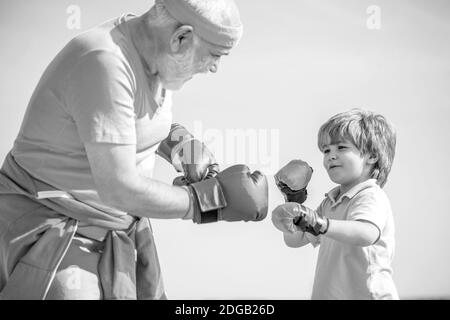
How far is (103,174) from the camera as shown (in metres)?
1.33

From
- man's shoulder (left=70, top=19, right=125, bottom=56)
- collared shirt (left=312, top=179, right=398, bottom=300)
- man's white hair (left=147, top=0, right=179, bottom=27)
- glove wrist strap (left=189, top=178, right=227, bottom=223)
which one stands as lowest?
collared shirt (left=312, top=179, right=398, bottom=300)

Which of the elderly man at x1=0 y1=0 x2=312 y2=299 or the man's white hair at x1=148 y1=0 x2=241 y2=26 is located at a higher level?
the man's white hair at x1=148 y1=0 x2=241 y2=26

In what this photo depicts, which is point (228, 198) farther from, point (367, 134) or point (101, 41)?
point (367, 134)

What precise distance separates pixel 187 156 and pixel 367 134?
0.62m

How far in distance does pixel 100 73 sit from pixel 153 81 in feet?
0.63

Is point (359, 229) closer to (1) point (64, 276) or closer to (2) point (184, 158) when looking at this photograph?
(2) point (184, 158)

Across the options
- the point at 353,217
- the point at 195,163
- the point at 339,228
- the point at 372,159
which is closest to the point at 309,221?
the point at 339,228

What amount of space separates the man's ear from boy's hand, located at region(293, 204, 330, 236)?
58 cm

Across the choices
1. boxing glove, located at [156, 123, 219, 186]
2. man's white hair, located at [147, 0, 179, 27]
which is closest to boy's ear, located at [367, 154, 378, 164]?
boxing glove, located at [156, 123, 219, 186]

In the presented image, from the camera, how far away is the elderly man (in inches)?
53.0

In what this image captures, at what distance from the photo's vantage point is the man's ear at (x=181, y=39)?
4.66ft

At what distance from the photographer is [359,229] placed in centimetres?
186

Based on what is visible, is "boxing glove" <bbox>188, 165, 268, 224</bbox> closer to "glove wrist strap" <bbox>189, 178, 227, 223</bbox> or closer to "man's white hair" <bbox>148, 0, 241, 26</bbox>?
"glove wrist strap" <bbox>189, 178, 227, 223</bbox>
